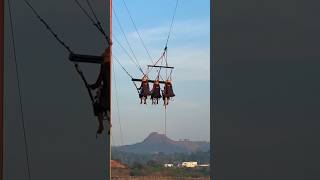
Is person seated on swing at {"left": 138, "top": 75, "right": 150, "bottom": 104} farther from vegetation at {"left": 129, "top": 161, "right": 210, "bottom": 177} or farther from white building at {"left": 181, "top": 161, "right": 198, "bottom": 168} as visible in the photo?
white building at {"left": 181, "top": 161, "right": 198, "bottom": 168}

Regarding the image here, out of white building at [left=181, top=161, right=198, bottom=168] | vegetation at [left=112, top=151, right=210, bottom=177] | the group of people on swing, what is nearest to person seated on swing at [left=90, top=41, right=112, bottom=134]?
the group of people on swing

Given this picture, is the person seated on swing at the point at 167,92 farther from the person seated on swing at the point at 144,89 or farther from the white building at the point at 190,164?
the white building at the point at 190,164

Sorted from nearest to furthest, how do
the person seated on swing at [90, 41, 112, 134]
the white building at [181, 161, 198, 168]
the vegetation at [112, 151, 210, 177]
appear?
the person seated on swing at [90, 41, 112, 134] < the vegetation at [112, 151, 210, 177] < the white building at [181, 161, 198, 168]

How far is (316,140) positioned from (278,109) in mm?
566

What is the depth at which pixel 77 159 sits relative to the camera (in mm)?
7625

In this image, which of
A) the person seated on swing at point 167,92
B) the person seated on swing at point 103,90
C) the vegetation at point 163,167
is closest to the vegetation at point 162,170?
the vegetation at point 163,167

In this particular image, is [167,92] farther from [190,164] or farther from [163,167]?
[190,164]

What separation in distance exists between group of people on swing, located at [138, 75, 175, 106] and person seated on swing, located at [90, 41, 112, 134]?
0.90 meters

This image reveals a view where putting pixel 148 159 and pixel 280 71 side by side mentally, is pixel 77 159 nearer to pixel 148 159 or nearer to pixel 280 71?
pixel 280 71

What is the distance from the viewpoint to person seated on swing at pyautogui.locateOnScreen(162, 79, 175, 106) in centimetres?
848

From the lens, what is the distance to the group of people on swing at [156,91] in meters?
8.37

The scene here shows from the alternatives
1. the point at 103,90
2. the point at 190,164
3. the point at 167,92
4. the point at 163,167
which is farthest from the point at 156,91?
the point at 190,164

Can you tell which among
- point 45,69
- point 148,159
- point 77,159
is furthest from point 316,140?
point 148,159

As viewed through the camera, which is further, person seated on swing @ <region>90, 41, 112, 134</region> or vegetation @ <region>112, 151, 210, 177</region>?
vegetation @ <region>112, 151, 210, 177</region>
